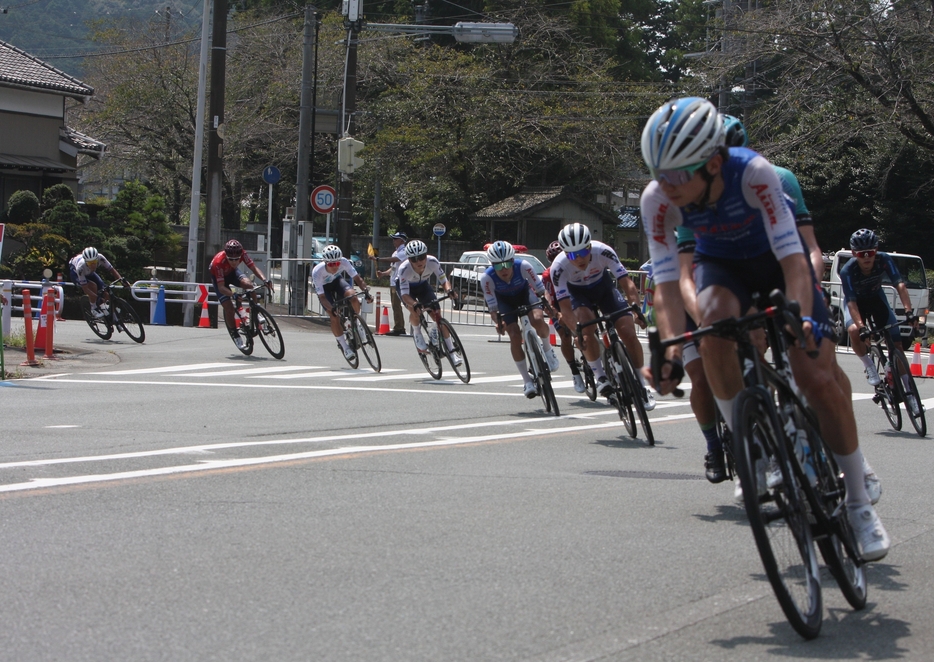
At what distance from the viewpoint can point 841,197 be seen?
45750 mm

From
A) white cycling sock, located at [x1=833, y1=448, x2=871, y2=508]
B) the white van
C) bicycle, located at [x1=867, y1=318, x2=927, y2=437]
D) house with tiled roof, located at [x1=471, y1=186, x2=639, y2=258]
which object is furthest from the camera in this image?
house with tiled roof, located at [x1=471, y1=186, x2=639, y2=258]

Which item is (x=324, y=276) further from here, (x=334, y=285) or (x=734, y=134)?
(x=734, y=134)

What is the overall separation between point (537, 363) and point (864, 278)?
3415 millimetres

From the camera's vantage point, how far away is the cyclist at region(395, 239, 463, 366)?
15.7 meters

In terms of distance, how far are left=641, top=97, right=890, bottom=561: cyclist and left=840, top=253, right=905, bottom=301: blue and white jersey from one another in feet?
23.4

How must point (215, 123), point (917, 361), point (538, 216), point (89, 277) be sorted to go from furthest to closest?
point (538, 216)
point (215, 123)
point (89, 277)
point (917, 361)

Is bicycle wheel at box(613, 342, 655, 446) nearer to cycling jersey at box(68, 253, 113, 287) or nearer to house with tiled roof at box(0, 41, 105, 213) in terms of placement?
cycling jersey at box(68, 253, 113, 287)

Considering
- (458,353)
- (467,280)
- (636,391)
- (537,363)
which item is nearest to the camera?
(636,391)

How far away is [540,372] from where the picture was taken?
39.8ft

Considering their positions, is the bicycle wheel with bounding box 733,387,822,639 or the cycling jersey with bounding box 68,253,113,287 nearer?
the bicycle wheel with bounding box 733,387,822,639

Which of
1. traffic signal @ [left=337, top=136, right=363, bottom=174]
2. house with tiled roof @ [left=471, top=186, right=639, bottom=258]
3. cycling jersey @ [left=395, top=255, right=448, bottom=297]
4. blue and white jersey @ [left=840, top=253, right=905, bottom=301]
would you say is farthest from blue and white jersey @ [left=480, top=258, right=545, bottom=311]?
house with tiled roof @ [left=471, top=186, right=639, bottom=258]

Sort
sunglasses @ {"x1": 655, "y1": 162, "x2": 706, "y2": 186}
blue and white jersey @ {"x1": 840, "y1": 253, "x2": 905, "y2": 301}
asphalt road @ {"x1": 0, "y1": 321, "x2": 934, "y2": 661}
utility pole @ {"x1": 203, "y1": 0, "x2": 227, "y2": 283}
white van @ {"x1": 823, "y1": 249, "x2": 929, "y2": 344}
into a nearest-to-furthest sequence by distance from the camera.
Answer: asphalt road @ {"x1": 0, "y1": 321, "x2": 934, "y2": 661}, sunglasses @ {"x1": 655, "y1": 162, "x2": 706, "y2": 186}, blue and white jersey @ {"x1": 840, "y1": 253, "x2": 905, "y2": 301}, white van @ {"x1": 823, "y1": 249, "x2": 929, "y2": 344}, utility pole @ {"x1": 203, "y1": 0, "x2": 227, "y2": 283}

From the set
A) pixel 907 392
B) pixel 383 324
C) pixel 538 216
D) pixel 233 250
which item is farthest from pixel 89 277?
pixel 538 216

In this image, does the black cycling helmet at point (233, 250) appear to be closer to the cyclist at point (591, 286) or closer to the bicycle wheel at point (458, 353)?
the bicycle wheel at point (458, 353)
